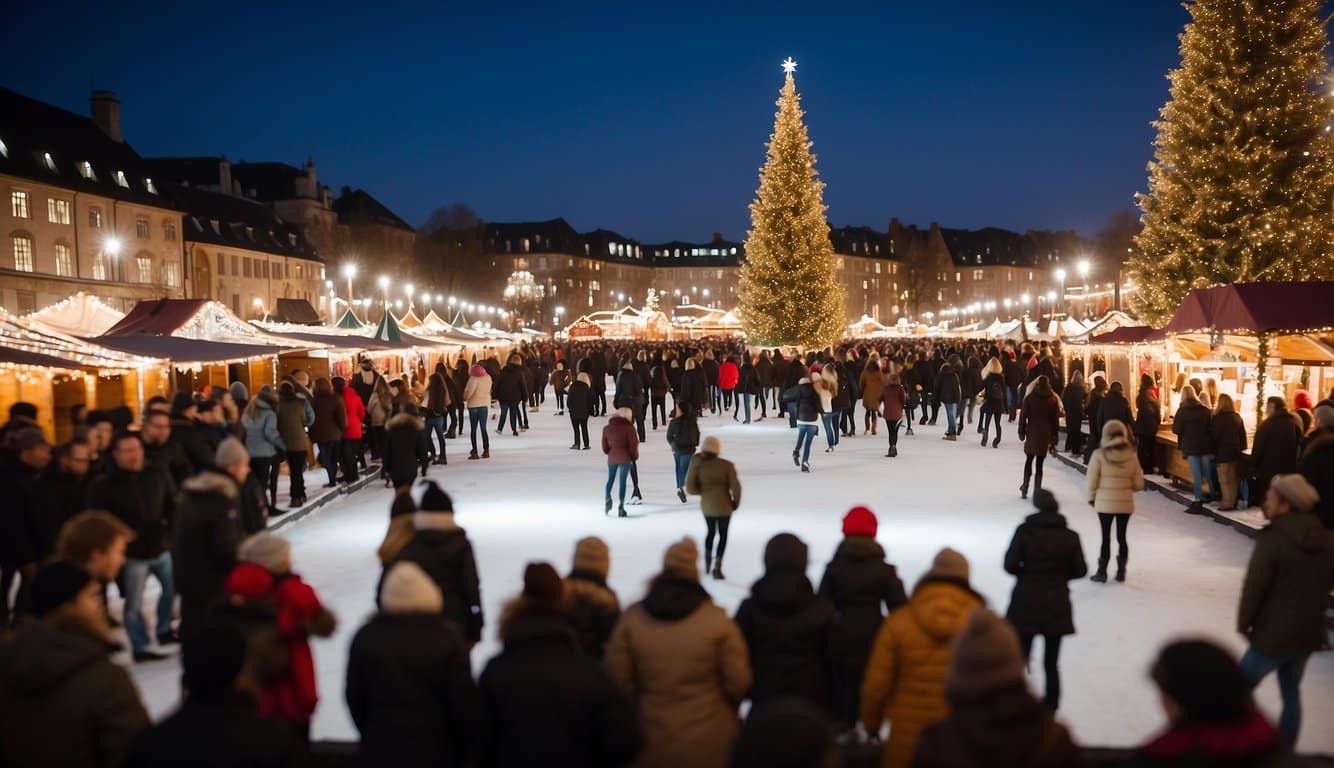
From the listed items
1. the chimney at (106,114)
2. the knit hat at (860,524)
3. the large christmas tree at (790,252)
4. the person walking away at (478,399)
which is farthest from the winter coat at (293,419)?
the chimney at (106,114)

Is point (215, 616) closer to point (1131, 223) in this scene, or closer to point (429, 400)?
point (429, 400)

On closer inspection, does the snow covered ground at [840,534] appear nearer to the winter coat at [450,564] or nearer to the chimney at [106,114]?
the winter coat at [450,564]

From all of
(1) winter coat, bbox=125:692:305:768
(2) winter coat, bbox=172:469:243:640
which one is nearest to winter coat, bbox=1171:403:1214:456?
(2) winter coat, bbox=172:469:243:640

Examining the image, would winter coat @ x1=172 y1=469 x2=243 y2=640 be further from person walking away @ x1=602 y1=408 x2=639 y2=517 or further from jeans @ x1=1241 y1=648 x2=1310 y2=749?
person walking away @ x1=602 y1=408 x2=639 y2=517

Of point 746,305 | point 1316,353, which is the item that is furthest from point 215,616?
point 746,305

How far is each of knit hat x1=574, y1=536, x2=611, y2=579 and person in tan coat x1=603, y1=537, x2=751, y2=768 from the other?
81 cm

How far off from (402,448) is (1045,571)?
7.14 m

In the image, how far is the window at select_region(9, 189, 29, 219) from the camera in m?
37.4

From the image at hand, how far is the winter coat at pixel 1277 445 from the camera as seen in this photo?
916 cm

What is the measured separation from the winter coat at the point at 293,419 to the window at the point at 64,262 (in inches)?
1353

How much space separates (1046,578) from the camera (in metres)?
5.34

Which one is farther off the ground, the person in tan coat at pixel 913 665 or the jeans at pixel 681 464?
the person in tan coat at pixel 913 665

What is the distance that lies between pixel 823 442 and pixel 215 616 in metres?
15.1

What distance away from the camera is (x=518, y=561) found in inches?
346
